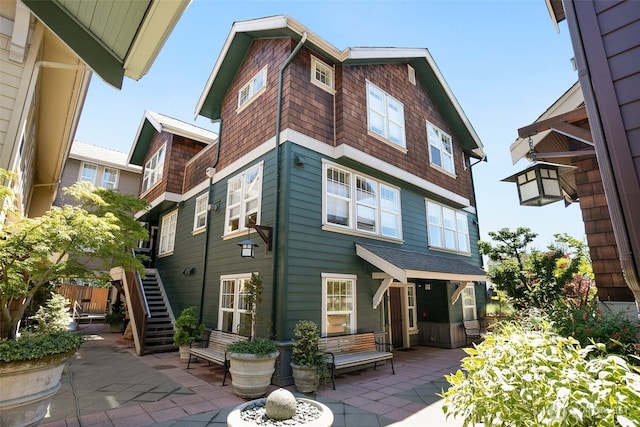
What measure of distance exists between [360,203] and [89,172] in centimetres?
1604

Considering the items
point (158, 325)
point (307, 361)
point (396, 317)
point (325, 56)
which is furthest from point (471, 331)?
point (158, 325)

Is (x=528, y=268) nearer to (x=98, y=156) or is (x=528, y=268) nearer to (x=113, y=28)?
(x=113, y=28)

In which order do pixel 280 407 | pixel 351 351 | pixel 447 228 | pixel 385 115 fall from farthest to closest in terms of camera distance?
pixel 447 228
pixel 385 115
pixel 351 351
pixel 280 407

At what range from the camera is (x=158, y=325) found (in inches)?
423

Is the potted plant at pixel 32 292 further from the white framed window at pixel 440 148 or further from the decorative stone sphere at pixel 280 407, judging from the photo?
the white framed window at pixel 440 148

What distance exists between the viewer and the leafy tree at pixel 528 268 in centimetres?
897

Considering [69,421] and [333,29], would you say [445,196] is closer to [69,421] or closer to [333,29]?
[333,29]

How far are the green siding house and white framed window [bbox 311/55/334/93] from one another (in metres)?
0.04

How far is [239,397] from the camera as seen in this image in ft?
19.5

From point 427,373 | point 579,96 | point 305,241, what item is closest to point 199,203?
point 305,241

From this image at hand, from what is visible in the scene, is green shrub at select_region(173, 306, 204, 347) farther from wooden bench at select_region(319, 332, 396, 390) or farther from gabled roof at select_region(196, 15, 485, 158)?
gabled roof at select_region(196, 15, 485, 158)

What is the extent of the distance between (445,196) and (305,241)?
275 inches

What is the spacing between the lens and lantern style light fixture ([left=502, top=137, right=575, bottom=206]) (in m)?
5.77

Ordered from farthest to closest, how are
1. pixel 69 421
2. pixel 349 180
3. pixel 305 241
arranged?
pixel 349 180
pixel 305 241
pixel 69 421
